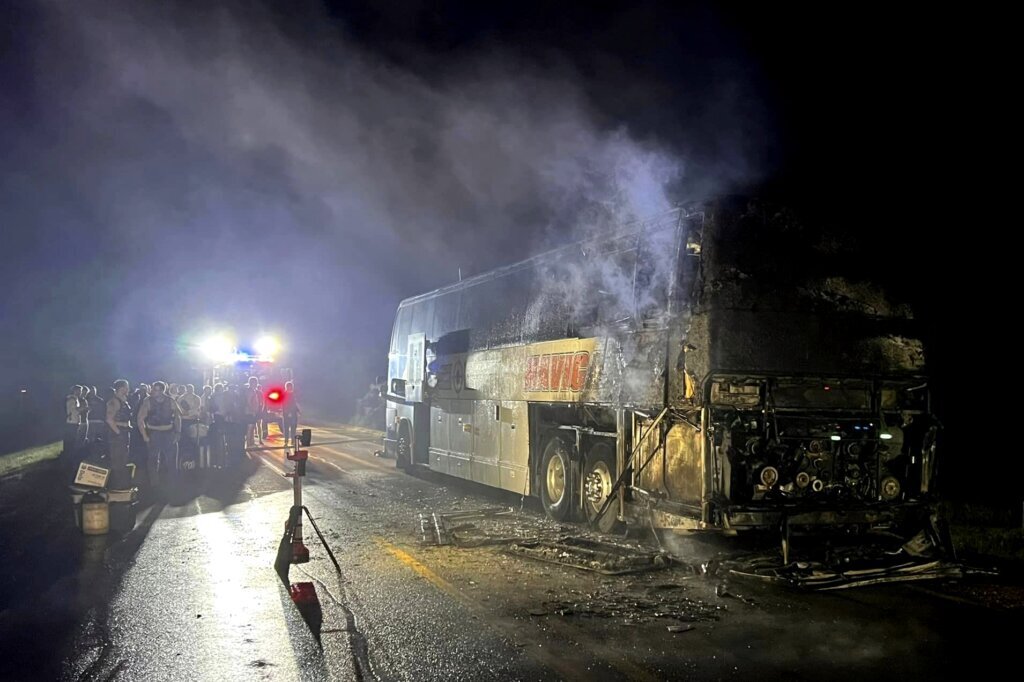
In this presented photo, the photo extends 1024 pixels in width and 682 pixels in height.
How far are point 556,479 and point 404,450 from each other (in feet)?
23.5

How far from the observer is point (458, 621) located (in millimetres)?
6121

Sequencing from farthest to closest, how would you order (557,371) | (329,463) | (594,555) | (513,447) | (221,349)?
(221,349)
(329,463)
(513,447)
(557,371)
(594,555)

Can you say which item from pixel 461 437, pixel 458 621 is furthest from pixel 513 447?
pixel 458 621

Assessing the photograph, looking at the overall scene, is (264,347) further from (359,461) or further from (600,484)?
(600,484)

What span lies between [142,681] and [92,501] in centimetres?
569

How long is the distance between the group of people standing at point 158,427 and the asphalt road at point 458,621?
10.6ft

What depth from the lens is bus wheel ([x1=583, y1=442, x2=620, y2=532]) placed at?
955cm

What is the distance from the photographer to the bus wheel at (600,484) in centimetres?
955

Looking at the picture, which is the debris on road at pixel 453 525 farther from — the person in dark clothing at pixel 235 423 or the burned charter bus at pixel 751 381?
the person in dark clothing at pixel 235 423

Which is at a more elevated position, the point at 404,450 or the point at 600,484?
the point at 600,484

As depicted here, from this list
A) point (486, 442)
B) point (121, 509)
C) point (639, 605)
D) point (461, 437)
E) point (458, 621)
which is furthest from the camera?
point (461, 437)

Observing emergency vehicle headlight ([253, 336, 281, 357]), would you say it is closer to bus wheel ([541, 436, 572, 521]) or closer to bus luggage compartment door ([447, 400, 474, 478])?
bus luggage compartment door ([447, 400, 474, 478])

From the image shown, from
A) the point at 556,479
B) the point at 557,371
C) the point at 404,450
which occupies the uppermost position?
Result: the point at 557,371

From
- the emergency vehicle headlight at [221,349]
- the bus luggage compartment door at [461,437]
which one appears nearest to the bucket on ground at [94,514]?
the bus luggage compartment door at [461,437]
